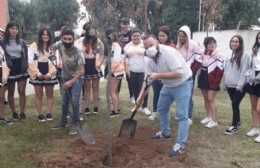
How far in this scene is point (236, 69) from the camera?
21.5 feet

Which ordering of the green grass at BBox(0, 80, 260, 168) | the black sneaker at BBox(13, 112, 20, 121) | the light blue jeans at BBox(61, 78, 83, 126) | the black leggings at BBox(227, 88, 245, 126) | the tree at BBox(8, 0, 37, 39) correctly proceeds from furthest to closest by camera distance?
the tree at BBox(8, 0, 37, 39), the black sneaker at BBox(13, 112, 20, 121), the black leggings at BBox(227, 88, 245, 126), the light blue jeans at BBox(61, 78, 83, 126), the green grass at BBox(0, 80, 260, 168)

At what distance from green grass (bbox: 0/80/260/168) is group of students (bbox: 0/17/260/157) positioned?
233 millimetres

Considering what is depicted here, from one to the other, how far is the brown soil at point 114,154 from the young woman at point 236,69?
1.50m

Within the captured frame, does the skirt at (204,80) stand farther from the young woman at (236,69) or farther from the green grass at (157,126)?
the green grass at (157,126)

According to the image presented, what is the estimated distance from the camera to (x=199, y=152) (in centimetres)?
578

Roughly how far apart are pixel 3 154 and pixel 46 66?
206 centimetres

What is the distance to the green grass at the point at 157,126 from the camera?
5379 mm

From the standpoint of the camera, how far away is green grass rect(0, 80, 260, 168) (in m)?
5.38

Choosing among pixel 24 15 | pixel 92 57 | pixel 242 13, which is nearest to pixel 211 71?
pixel 92 57

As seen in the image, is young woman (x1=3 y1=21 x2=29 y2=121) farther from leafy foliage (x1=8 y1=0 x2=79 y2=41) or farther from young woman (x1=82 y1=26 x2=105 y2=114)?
leafy foliage (x1=8 y1=0 x2=79 y2=41)

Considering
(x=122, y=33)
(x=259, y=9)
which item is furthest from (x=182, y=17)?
(x=122, y=33)

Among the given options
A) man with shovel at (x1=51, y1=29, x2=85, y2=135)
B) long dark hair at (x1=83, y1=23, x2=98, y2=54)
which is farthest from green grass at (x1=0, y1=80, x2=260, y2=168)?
long dark hair at (x1=83, y1=23, x2=98, y2=54)

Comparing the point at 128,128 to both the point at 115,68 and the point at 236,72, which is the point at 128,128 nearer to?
the point at 115,68

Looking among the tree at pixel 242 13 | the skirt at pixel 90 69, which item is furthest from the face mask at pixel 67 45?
the tree at pixel 242 13
